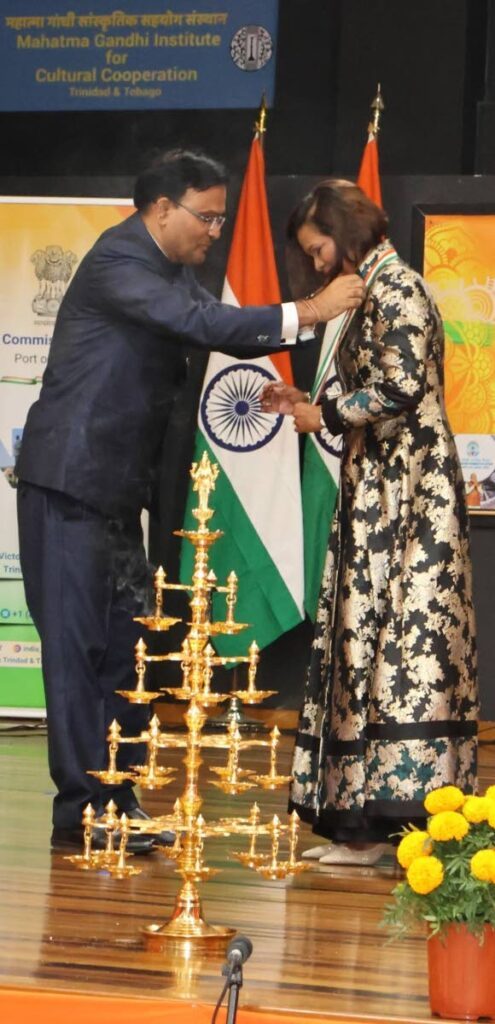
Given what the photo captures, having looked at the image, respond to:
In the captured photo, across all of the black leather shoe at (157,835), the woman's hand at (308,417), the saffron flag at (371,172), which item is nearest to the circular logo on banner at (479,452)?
the saffron flag at (371,172)

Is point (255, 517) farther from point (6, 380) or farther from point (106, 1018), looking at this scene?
point (106, 1018)

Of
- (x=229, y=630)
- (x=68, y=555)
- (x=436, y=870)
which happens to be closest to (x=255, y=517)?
(x=68, y=555)

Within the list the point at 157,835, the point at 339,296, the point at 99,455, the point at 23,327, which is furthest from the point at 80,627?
the point at 23,327

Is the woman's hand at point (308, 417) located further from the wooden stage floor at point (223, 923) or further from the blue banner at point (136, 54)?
the blue banner at point (136, 54)

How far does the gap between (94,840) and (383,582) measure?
85 cm

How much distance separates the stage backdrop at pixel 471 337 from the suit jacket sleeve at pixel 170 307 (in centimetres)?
288

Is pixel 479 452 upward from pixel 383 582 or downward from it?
upward

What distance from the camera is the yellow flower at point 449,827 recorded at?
2414mm

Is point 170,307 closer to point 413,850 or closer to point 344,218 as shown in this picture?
point 344,218

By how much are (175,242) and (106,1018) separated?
201 cm

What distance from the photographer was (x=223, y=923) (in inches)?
119

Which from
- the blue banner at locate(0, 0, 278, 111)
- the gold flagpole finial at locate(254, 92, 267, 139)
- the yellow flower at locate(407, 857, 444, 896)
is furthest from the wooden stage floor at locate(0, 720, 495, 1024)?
the blue banner at locate(0, 0, 278, 111)

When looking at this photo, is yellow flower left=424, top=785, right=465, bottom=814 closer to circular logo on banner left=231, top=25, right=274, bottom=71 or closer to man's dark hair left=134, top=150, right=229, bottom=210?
man's dark hair left=134, top=150, right=229, bottom=210

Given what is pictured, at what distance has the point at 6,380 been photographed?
21.9 ft
